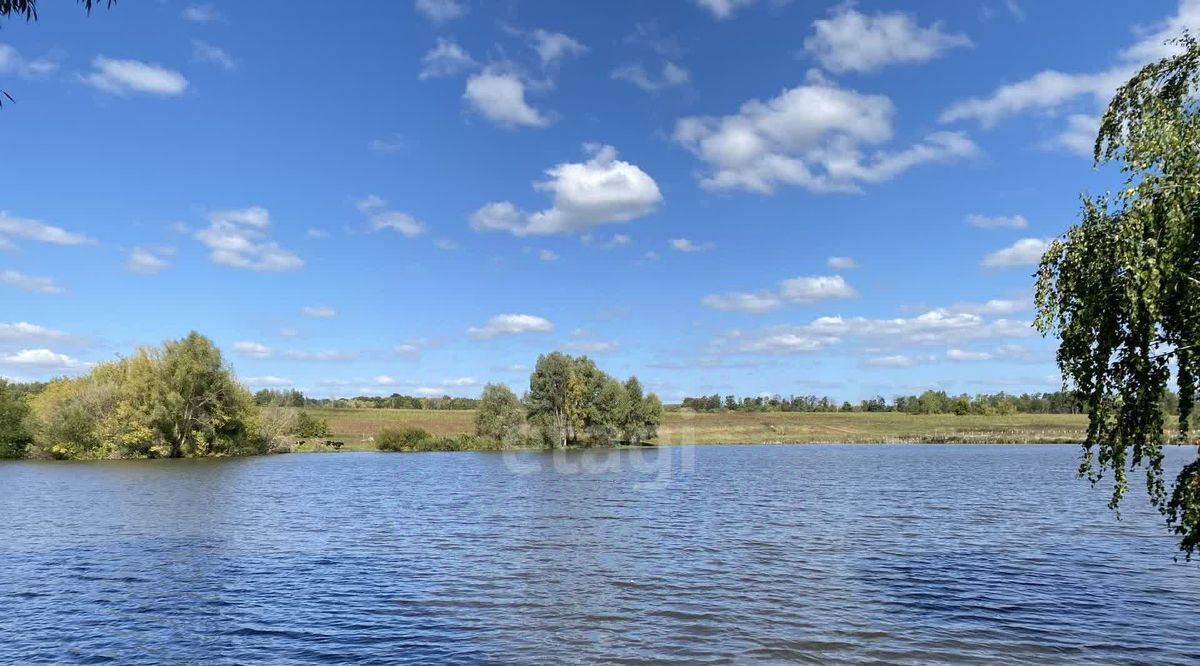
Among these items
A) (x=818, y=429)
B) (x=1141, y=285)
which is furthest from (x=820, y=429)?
(x=1141, y=285)

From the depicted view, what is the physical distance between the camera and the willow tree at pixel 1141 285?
11.8 m

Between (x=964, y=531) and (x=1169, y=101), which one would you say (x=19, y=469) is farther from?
(x=1169, y=101)

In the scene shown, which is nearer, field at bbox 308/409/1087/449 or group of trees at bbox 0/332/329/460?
group of trees at bbox 0/332/329/460

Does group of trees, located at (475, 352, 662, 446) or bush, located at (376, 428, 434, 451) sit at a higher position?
group of trees, located at (475, 352, 662, 446)

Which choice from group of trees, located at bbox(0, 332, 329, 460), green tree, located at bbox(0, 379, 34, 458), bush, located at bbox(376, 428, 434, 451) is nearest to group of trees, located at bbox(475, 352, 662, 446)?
bush, located at bbox(376, 428, 434, 451)

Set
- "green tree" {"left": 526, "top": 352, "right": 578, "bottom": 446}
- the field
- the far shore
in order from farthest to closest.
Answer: the field → the far shore → "green tree" {"left": 526, "top": 352, "right": 578, "bottom": 446}

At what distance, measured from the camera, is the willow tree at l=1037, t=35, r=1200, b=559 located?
11.8m

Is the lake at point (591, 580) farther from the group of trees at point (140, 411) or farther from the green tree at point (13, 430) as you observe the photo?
the green tree at point (13, 430)

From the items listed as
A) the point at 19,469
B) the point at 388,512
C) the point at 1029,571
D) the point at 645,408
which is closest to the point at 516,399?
the point at 645,408

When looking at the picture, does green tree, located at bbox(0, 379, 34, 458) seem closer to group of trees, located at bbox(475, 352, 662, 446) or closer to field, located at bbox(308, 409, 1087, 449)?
field, located at bbox(308, 409, 1087, 449)

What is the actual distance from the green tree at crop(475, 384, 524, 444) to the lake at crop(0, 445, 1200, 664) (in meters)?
81.0

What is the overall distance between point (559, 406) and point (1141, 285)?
413 feet

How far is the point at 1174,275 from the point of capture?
11.9 meters

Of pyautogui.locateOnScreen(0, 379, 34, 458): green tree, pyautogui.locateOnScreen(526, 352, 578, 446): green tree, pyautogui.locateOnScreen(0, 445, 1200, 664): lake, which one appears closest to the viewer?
pyautogui.locateOnScreen(0, 445, 1200, 664): lake
